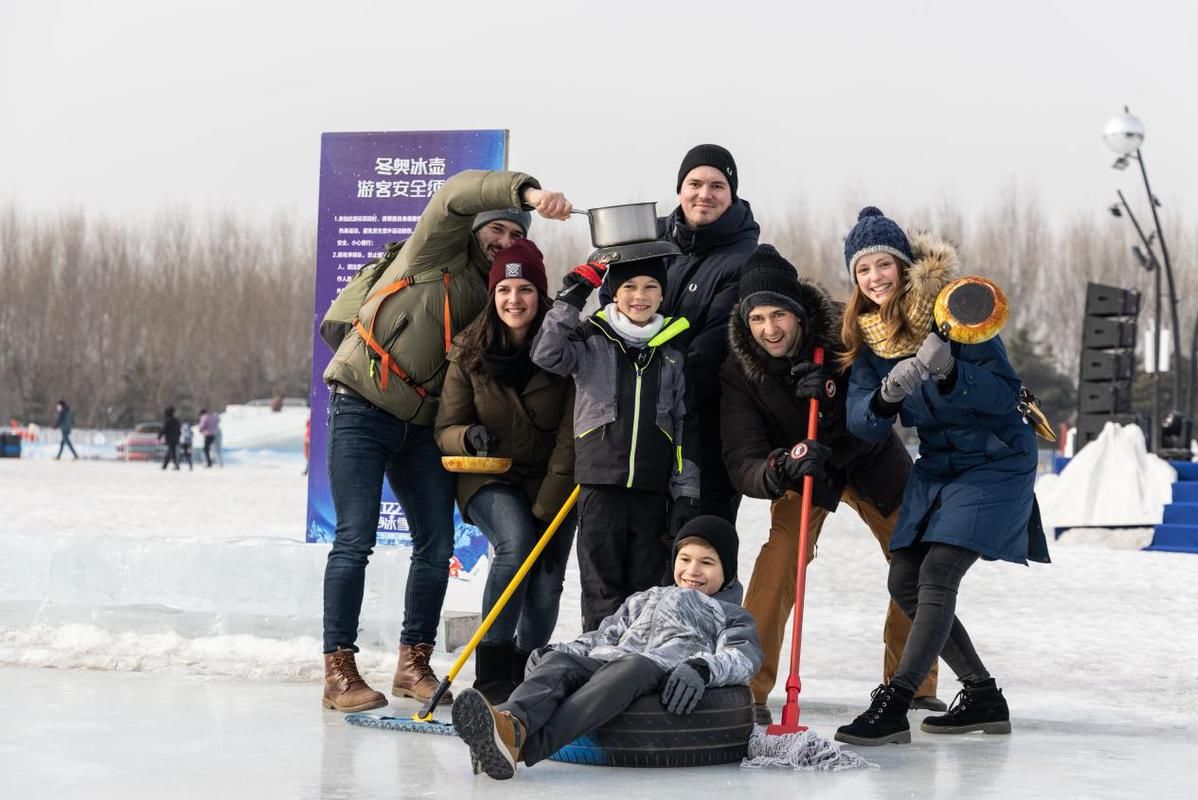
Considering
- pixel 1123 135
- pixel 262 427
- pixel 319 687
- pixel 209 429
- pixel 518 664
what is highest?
pixel 1123 135

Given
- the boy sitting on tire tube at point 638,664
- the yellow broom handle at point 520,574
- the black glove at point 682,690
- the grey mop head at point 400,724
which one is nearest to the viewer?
the boy sitting on tire tube at point 638,664

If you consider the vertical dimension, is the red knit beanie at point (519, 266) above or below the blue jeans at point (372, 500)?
above

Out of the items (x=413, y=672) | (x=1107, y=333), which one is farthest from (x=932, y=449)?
(x=1107, y=333)

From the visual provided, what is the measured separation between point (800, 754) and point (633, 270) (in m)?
1.51

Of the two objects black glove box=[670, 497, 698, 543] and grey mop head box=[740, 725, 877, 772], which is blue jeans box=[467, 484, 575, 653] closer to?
black glove box=[670, 497, 698, 543]

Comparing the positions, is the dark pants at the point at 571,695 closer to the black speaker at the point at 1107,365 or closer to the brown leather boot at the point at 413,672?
the brown leather boot at the point at 413,672

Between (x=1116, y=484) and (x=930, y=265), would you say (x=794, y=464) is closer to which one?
(x=930, y=265)

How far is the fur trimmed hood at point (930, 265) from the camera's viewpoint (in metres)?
4.51

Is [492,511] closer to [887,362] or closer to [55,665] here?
[887,362]

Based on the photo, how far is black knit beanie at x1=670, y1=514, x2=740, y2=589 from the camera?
4312 millimetres

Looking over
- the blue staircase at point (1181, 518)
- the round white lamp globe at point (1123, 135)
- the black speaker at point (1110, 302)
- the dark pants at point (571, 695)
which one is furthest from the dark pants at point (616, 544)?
the round white lamp globe at point (1123, 135)

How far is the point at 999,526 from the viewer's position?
4.53 meters

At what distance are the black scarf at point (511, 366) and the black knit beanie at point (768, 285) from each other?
693 mm

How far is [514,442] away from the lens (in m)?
4.80
